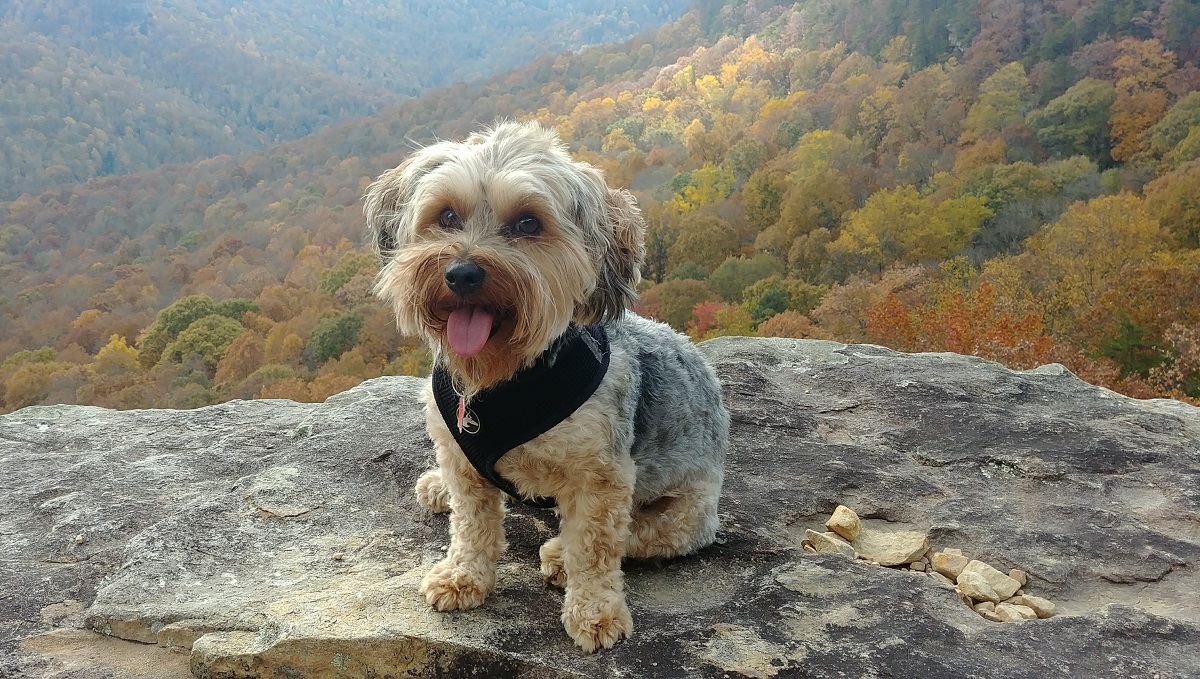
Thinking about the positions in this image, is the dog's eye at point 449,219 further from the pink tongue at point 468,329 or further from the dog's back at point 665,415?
the dog's back at point 665,415

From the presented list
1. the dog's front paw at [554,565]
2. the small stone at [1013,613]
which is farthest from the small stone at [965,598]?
the dog's front paw at [554,565]

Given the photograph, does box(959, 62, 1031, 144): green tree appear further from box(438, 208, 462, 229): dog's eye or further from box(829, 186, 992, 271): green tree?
box(438, 208, 462, 229): dog's eye

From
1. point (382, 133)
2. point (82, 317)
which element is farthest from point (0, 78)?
point (82, 317)

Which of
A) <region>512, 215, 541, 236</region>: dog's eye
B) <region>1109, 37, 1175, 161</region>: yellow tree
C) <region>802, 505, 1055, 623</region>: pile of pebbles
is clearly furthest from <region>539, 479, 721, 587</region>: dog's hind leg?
<region>1109, 37, 1175, 161</region>: yellow tree

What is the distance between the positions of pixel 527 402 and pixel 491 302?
1.55 ft

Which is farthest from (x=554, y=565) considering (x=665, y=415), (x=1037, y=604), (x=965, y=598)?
(x=1037, y=604)

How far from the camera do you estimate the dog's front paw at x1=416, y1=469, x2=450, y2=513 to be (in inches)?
171

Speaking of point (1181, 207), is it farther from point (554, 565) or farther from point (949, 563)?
point (554, 565)

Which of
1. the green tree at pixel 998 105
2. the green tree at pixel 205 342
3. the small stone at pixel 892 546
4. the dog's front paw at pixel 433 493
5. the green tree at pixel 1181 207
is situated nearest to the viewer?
the small stone at pixel 892 546

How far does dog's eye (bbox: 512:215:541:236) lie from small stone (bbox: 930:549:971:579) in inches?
110

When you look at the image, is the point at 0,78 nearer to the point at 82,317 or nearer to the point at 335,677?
the point at 82,317

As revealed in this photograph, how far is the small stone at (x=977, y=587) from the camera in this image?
3.86 meters

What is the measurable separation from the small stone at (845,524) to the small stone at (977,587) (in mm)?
584

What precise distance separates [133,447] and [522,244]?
12.8 ft
